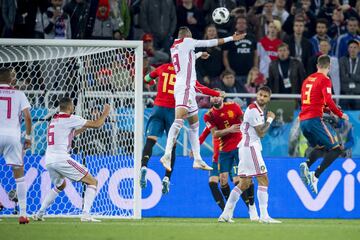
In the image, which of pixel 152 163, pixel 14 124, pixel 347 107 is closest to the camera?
pixel 14 124

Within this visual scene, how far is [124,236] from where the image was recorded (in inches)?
510

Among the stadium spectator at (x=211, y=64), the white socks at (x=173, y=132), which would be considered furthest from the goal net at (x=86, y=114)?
the stadium spectator at (x=211, y=64)

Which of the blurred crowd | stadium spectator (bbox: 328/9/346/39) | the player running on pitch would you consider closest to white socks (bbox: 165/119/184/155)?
the player running on pitch

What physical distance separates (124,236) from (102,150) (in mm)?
5430

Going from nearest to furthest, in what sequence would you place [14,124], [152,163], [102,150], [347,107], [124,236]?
[124,236], [14,124], [102,150], [152,163], [347,107]

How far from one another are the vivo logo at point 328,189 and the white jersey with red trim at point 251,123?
393 centimetres

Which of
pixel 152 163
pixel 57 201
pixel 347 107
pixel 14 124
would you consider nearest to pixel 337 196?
pixel 347 107

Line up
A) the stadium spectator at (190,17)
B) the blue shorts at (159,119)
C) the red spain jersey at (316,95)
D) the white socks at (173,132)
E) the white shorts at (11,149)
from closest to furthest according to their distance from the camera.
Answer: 1. the white shorts at (11,149)
2. the white socks at (173,132)
3. the red spain jersey at (316,95)
4. the blue shorts at (159,119)
5. the stadium spectator at (190,17)

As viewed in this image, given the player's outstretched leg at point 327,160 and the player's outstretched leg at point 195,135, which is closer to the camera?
the player's outstretched leg at point 195,135

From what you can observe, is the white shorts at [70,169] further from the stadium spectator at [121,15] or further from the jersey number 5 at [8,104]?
the stadium spectator at [121,15]

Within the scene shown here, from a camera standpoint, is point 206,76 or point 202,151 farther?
Result: point 206,76

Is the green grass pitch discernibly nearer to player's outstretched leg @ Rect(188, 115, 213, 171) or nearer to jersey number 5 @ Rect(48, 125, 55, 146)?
jersey number 5 @ Rect(48, 125, 55, 146)

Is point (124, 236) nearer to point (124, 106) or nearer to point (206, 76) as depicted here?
point (124, 106)

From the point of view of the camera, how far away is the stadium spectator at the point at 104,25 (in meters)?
21.4
